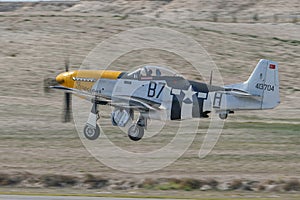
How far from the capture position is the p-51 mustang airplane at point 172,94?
2623cm

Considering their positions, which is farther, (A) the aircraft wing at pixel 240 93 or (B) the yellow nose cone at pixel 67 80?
(B) the yellow nose cone at pixel 67 80

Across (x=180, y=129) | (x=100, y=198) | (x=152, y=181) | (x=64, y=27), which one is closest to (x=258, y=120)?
(x=180, y=129)

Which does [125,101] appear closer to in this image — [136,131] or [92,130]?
[136,131]

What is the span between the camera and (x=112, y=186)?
22031mm

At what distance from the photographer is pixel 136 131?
27.1 m

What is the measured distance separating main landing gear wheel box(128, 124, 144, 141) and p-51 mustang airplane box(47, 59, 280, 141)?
484 millimetres

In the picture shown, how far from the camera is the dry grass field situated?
24.2 meters

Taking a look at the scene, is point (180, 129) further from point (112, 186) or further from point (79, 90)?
point (112, 186)

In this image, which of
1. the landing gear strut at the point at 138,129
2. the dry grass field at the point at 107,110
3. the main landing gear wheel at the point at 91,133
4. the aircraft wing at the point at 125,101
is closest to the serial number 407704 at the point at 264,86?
the dry grass field at the point at 107,110

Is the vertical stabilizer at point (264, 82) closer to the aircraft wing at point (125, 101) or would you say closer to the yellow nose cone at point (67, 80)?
the aircraft wing at point (125, 101)

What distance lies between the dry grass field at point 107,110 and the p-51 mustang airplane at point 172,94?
4.85 ft

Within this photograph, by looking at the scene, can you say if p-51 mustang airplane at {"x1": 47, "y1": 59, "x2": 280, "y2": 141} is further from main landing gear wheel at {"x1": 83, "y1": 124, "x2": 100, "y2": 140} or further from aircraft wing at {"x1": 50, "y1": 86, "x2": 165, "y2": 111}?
main landing gear wheel at {"x1": 83, "y1": 124, "x2": 100, "y2": 140}

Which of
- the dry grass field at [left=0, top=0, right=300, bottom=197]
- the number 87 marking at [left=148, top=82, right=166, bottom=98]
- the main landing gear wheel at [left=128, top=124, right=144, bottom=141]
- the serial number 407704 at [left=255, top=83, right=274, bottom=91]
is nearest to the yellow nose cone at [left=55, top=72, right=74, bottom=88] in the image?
the dry grass field at [left=0, top=0, right=300, bottom=197]

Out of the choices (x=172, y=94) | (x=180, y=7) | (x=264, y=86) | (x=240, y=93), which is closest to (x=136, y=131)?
(x=172, y=94)
